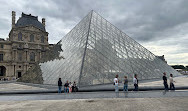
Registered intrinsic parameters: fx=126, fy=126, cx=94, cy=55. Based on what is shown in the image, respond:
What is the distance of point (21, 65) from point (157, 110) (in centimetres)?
5717

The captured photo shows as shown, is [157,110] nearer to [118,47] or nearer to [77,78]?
[77,78]

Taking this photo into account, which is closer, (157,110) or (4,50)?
(157,110)

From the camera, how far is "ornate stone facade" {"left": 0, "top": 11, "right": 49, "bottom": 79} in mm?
50312

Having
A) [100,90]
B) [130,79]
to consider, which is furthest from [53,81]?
[130,79]

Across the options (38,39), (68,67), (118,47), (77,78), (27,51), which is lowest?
(77,78)

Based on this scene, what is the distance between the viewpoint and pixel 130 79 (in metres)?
14.9

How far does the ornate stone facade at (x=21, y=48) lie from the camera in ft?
165

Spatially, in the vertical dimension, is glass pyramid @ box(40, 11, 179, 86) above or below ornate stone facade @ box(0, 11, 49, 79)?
below

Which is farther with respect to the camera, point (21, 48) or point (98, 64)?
point (21, 48)

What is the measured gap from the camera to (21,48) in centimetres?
5247

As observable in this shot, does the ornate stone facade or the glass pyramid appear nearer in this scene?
the glass pyramid

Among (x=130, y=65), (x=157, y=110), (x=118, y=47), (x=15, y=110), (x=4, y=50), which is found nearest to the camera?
(x=157, y=110)

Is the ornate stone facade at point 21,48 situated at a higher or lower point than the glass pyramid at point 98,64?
higher

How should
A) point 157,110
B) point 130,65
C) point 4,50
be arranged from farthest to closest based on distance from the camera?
point 4,50 → point 130,65 → point 157,110
